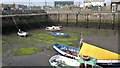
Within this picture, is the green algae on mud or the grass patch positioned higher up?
the grass patch

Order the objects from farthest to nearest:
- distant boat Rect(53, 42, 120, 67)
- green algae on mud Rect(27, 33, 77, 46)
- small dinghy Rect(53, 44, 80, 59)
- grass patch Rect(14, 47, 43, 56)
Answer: green algae on mud Rect(27, 33, 77, 46), grass patch Rect(14, 47, 43, 56), small dinghy Rect(53, 44, 80, 59), distant boat Rect(53, 42, 120, 67)

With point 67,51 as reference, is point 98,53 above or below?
above

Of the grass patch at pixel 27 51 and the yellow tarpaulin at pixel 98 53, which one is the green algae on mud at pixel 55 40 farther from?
the yellow tarpaulin at pixel 98 53

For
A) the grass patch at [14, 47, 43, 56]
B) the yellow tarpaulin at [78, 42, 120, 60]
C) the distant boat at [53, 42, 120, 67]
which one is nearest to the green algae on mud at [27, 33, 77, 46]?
the grass patch at [14, 47, 43, 56]

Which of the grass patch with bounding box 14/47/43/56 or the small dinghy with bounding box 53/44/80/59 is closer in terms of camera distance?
the small dinghy with bounding box 53/44/80/59

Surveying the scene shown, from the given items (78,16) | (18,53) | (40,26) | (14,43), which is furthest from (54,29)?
(18,53)

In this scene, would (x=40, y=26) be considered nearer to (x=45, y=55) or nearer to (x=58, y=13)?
(x=58, y=13)

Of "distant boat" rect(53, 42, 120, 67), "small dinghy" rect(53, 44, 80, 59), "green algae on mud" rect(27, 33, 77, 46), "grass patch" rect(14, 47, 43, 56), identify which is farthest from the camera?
"green algae on mud" rect(27, 33, 77, 46)

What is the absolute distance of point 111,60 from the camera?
25.6m

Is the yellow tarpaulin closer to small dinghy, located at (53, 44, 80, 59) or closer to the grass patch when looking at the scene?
small dinghy, located at (53, 44, 80, 59)

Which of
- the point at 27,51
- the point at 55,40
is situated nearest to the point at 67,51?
the point at 27,51

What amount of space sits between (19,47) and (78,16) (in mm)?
33734

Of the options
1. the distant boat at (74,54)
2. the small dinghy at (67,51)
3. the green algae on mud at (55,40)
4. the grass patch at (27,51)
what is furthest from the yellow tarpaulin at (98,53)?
the green algae on mud at (55,40)

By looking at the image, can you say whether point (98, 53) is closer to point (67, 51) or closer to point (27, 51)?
point (67, 51)
